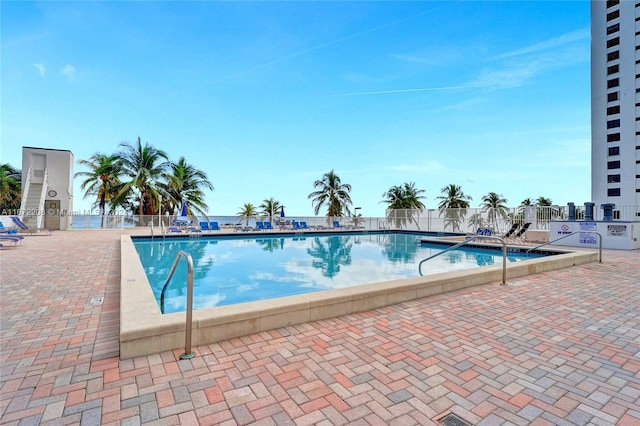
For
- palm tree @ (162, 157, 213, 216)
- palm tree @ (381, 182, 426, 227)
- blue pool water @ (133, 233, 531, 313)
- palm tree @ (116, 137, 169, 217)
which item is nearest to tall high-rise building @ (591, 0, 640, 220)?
palm tree @ (381, 182, 426, 227)

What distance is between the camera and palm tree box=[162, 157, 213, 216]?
23812 mm

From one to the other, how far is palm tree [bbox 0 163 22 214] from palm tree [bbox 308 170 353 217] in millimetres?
25107

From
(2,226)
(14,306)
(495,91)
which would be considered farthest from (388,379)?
(495,91)

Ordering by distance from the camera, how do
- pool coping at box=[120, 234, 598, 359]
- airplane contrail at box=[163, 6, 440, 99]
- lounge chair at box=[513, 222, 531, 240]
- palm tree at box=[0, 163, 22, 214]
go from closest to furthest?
pool coping at box=[120, 234, 598, 359] → lounge chair at box=[513, 222, 531, 240] → airplane contrail at box=[163, 6, 440, 99] → palm tree at box=[0, 163, 22, 214]

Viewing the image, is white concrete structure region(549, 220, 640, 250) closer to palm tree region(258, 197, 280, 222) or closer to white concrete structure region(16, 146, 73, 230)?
white concrete structure region(16, 146, 73, 230)

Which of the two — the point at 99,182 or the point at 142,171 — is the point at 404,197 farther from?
the point at 99,182

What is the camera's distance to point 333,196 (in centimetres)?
2886

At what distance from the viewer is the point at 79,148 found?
77.6ft

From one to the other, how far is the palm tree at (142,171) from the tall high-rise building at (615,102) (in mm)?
45771

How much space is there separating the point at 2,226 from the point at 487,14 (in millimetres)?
21795

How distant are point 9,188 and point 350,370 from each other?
3631cm

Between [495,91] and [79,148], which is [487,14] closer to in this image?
[495,91]

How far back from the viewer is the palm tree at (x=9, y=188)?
26620mm

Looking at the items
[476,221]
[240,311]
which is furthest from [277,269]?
[476,221]
